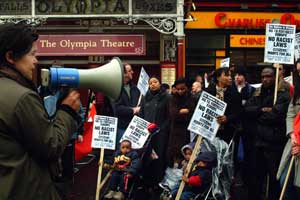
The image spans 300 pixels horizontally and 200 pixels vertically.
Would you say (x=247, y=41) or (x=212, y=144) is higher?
(x=247, y=41)

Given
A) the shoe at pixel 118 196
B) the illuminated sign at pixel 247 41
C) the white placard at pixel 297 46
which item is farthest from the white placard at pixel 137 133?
the illuminated sign at pixel 247 41

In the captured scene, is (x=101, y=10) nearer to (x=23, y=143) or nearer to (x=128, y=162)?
(x=128, y=162)

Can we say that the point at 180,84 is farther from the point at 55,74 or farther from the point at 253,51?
the point at 253,51

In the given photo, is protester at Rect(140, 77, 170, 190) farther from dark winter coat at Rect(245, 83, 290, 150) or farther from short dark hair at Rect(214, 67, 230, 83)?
dark winter coat at Rect(245, 83, 290, 150)

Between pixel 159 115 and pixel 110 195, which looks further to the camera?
pixel 159 115

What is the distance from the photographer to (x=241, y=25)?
20.0 metres

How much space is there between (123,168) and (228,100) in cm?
168

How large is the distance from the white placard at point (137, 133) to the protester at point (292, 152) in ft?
6.44

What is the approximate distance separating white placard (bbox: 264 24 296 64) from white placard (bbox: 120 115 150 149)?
2.01 meters

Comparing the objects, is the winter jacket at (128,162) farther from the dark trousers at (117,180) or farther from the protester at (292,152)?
the protester at (292,152)

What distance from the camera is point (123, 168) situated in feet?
24.4

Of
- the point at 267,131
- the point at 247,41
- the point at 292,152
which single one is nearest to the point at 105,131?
the point at 267,131

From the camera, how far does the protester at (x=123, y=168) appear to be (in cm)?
733

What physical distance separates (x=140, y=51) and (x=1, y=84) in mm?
10814
